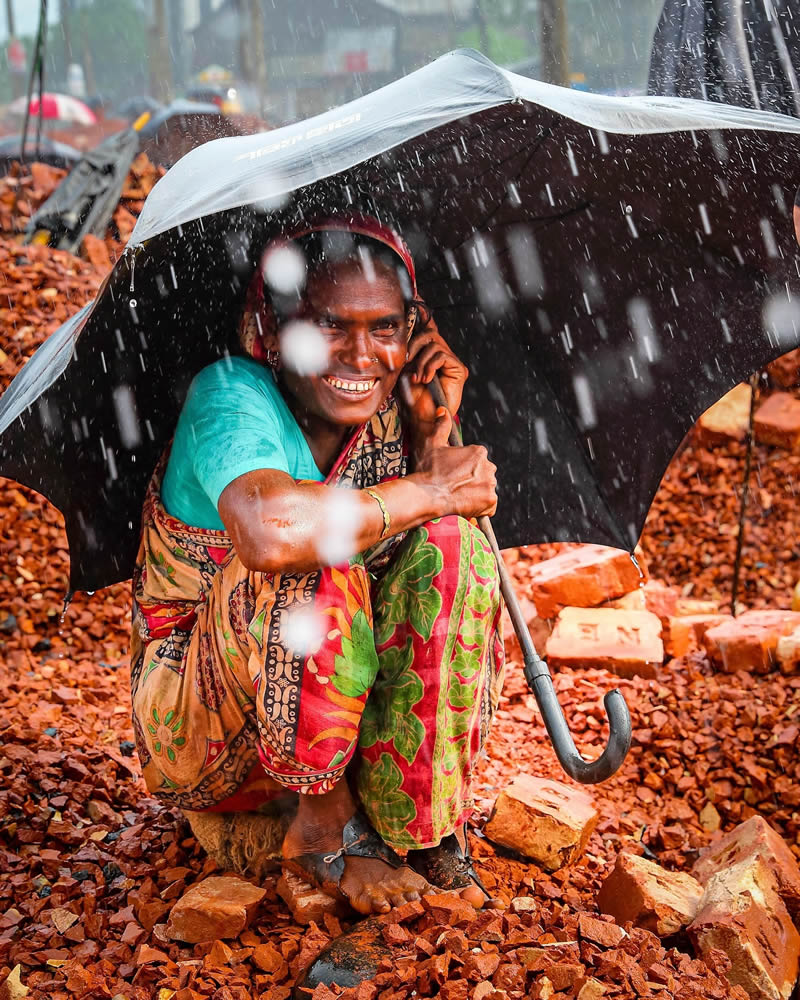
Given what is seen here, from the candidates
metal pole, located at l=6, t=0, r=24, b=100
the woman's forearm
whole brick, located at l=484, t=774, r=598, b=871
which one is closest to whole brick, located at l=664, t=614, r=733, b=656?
whole brick, located at l=484, t=774, r=598, b=871

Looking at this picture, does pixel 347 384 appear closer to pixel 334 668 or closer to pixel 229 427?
pixel 229 427

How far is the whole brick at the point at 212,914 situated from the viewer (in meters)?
2.16

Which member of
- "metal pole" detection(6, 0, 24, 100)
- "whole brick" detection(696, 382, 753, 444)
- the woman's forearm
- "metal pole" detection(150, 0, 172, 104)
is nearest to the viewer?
the woman's forearm

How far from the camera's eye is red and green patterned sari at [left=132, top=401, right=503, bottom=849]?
6.55 ft

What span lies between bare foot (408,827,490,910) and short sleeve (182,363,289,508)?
3.09 ft

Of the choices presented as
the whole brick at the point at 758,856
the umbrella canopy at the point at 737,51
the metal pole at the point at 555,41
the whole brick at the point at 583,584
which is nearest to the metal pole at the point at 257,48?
the metal pole at the point at 555,41

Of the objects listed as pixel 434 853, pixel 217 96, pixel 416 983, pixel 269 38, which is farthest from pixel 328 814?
pixel 269 38

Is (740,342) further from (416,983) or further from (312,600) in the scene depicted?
(416,983)

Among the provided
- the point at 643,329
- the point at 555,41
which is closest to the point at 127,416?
the point at 643,329

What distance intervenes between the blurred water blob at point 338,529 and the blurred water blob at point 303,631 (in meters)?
0.12

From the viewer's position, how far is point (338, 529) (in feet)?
6.25

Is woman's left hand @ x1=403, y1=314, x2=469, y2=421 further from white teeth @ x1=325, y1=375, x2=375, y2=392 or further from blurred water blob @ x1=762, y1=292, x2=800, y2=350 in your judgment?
→ blurred water blob @ x1=762, y1=292, x2=800, y2=350

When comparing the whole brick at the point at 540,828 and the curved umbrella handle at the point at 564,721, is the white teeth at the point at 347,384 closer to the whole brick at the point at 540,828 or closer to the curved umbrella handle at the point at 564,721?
the curved umbrella handle at the point at 564,721

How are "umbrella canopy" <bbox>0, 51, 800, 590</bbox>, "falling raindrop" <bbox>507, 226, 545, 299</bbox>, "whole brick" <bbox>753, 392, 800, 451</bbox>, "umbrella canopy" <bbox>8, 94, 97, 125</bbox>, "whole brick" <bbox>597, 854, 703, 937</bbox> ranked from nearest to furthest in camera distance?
"umbrella canopy" <bbox>0, 51, 800, 590</bbox> < "whole brick" <bbox>597, 854, 703, 937</bbox> < "falling raindrop" <bbox>507, 226, 545, 299</bbox> < "whole brick" <bbox>753, 392, 800, 451</bbox> < "umbrella canopy" <bbox>8, 94, 97, 125</bbox>
